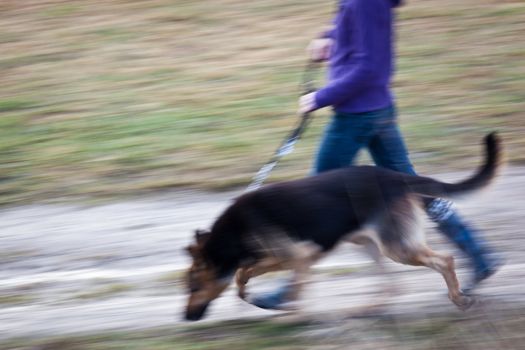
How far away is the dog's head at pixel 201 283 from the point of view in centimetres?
451

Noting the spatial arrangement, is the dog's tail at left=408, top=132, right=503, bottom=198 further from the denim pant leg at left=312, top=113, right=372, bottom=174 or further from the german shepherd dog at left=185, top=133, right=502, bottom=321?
the denim pant leg at left=312, top=113, right=372, bottom=174

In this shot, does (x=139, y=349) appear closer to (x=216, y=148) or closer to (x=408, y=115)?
(x=216, y=148)

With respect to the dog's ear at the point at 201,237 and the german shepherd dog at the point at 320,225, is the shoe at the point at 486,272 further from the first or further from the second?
the dog's ear at the point at 201,237

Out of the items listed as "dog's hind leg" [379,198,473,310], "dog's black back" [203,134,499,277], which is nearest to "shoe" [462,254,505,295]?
"dog's hind leg" [379,198,473,310]

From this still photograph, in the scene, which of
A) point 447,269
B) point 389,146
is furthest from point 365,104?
point 447,269

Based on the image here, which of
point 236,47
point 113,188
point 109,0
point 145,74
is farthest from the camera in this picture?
point 109,0

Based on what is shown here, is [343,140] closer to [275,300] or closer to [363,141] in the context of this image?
[363,141]

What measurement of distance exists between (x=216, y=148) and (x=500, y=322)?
3848 mm

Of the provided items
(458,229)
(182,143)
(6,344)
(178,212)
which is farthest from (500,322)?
(182,143)

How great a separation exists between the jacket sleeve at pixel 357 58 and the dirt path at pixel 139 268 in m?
0.83

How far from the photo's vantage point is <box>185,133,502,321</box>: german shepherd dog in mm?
4293

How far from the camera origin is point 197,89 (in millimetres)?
9195

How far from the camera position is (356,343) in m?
4.12

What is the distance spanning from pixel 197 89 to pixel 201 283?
4.88 m
